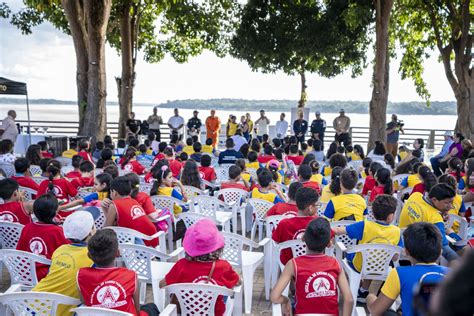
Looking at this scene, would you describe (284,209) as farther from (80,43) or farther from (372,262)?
(80,43)

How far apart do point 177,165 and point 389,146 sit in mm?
10617

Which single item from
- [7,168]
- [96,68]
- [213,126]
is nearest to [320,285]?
[7,168]

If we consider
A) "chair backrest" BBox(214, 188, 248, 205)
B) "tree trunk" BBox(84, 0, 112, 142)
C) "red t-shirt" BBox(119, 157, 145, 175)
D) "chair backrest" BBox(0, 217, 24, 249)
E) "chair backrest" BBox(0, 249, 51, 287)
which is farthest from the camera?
"tree trunk" BBox(84, 0, 112, 142)

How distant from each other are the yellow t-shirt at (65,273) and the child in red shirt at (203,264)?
60 centimetres

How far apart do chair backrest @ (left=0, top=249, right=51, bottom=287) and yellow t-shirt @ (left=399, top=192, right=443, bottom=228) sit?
3.49m

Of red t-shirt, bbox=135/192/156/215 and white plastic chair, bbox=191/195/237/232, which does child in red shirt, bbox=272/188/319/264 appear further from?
white plastic chair, bbox=191/195/237/232

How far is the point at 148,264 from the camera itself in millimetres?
4332

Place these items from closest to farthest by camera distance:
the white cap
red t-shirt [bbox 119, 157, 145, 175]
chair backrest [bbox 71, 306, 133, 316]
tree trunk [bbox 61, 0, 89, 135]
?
chair backrest [bbox 71, 306, 133, 316], the white cap, red t-shirt [bbox 119, 157, 145, 175], tree trunk [bbox 61, 0, 89, 135]

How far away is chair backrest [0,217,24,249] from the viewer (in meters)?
4.84

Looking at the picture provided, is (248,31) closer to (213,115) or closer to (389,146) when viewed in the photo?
(213,115)

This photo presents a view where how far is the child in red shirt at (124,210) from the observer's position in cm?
496

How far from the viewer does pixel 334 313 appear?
130 inches

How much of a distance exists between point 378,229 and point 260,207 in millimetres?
2145

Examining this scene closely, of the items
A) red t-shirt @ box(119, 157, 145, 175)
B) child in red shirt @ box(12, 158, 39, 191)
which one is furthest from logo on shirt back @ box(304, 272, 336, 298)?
red t-shirt @ box(119, 157, 145, 175)
